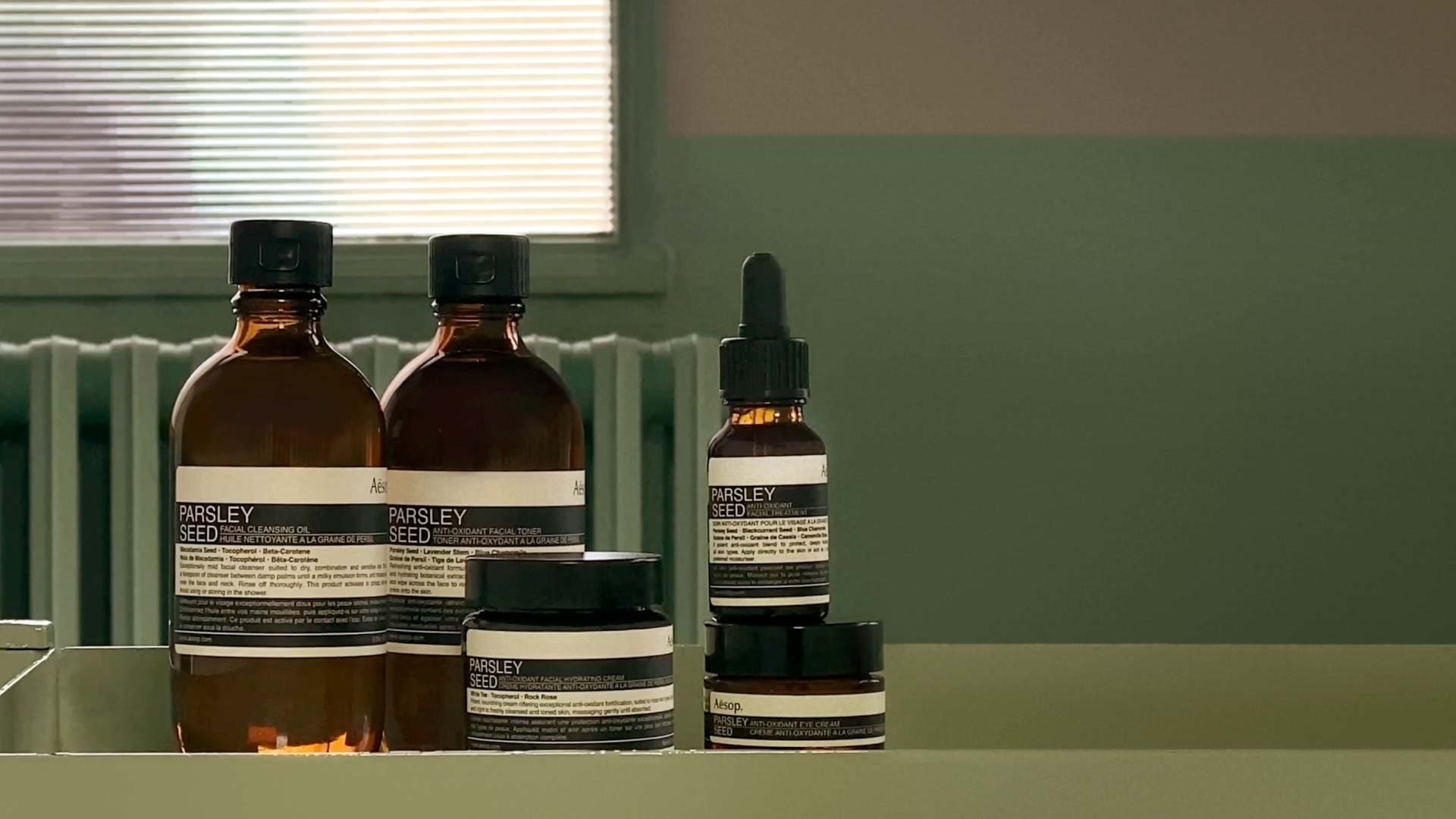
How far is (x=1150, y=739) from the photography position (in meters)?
0.61

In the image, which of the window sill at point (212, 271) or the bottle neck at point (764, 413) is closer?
the bottle neck at point (764, 413)

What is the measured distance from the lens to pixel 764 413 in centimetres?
59

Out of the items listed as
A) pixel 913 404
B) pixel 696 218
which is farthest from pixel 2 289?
pixel 913 404

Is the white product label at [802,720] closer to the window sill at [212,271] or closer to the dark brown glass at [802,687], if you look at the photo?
the dark brown glass at [802,687]

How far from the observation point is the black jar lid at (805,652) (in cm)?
50

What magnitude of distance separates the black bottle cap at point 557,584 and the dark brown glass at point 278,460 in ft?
0.19

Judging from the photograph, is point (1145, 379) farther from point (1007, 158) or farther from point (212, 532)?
point (212, 532)

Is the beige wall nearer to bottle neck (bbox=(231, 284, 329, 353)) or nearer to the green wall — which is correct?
the green wall

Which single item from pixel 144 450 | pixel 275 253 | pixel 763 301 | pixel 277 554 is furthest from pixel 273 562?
pixel 144 450

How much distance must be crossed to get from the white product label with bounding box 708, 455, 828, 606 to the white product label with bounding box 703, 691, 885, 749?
2.7 inches

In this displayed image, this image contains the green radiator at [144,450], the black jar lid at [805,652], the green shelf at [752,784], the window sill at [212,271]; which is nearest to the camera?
the green shelf at [752,784]

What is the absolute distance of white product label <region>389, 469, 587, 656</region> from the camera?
0.53 meters

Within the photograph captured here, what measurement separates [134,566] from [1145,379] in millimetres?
1029

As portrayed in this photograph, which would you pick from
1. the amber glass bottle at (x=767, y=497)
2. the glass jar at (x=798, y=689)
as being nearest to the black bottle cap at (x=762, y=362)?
the amber glass bottle at (x=767, y=497)
